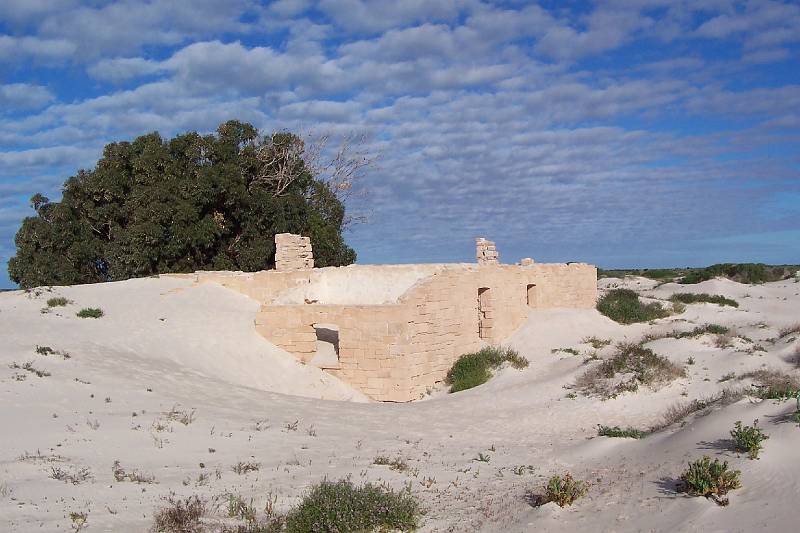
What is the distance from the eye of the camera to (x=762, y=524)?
466 cm

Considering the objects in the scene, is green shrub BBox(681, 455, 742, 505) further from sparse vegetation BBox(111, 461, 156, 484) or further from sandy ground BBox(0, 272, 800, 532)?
sparse vegetation BBox(111, 461, 156, 484)

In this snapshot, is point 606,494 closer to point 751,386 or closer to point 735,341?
point 751,386

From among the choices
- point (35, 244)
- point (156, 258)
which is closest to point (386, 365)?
point (156, 258)

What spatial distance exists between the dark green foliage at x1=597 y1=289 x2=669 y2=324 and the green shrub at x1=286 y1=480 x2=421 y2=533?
14.9m

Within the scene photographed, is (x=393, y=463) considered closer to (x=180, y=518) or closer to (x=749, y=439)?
(x=180, y=518)

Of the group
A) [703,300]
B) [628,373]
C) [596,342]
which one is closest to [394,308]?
[628,373]

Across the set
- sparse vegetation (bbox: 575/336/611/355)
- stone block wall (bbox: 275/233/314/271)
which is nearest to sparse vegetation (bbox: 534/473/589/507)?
sparse vegetation (bbox: 575/336/611/355)

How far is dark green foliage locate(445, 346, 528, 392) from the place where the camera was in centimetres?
1447

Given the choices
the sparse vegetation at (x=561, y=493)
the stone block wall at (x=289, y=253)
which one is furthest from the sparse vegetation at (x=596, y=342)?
the sparse vegetation at (x=561, y=493)

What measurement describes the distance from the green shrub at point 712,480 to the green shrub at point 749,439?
0.42 metres

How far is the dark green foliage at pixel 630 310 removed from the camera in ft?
64.0

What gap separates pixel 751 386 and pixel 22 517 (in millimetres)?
9769

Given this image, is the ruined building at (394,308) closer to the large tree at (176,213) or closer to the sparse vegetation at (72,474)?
the large tree at (176,213)

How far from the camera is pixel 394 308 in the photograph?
1403 centimetres
